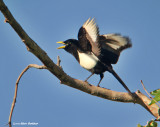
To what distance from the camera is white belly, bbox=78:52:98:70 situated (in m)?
5.70

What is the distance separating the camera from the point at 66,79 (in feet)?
13.5

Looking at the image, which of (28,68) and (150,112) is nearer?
(28,68)

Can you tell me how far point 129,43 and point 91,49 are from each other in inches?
26.9

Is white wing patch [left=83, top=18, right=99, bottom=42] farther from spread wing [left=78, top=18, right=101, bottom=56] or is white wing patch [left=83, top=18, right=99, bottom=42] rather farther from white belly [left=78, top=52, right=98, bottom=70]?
white belly [left=78, top=52, right=98, bottom=70]

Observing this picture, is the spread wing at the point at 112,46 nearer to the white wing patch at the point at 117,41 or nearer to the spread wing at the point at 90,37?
the white wing patch at the point at 117,41

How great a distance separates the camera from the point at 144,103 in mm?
4562

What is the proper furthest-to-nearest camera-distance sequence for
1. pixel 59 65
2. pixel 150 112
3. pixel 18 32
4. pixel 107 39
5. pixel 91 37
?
pixel 107 39, pixel 91 37, pixel 150 112, pixel 59 65, pixel 18 32

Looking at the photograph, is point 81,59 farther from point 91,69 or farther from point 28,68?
point 28,68

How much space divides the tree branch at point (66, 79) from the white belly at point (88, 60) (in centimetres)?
122

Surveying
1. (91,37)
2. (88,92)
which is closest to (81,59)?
(91,37)

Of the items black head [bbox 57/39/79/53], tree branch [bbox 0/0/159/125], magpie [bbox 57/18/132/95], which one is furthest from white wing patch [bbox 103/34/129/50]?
tree branch [bbox 0/0/159/125]

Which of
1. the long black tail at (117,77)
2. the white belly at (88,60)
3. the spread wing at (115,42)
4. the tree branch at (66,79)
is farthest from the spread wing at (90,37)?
the tree branch at (66,79)

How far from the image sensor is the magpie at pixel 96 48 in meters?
5.33

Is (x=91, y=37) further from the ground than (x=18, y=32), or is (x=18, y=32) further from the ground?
(x=91, y=37)
